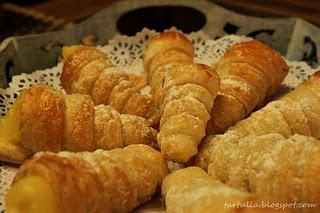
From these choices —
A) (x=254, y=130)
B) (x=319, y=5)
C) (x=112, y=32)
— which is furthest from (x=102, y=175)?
(x=319, y=5)

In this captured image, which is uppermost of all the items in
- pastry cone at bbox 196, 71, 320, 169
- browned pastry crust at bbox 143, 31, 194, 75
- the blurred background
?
browned pastry crust at bbox 143, 31, 194, 75

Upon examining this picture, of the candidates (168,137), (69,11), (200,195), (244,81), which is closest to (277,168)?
(200,195)

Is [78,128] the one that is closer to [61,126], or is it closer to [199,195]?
[61,126]

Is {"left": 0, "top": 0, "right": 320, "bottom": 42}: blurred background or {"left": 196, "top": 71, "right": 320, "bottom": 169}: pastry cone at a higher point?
{"left": 196, "top": 71, "right": 320, "bottom": 169}: pastry cone

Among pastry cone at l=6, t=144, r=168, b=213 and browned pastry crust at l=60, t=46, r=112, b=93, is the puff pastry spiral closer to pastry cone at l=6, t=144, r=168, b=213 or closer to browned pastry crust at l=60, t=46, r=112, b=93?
pastry cone at l=6, t=144, r=168, b=213

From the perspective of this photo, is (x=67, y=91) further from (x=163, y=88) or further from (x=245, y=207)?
(x=245, y=207)

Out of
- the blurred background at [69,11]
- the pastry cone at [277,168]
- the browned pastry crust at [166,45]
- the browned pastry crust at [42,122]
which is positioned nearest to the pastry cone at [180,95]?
the browned pastry crust at [166,45]

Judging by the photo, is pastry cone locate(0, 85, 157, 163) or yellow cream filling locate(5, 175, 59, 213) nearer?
yellow cream filling locate(5, 175, 59, 213)

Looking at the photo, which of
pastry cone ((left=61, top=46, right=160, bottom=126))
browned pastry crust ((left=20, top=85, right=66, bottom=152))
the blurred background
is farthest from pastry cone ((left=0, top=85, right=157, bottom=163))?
the blurred background

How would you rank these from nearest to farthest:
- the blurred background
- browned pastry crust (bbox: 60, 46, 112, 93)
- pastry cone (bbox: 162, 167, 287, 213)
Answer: pastry cone (bbox: 162, 167, 287, 213), browned pastry crust (bbox: 60, 46, 112, 93), the blurred background
